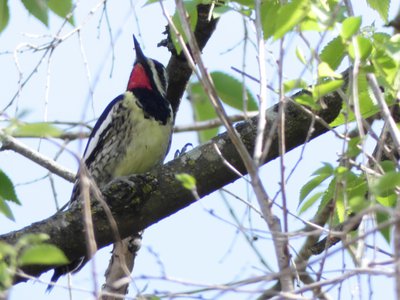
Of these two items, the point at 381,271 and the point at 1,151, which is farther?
the point at 1,151

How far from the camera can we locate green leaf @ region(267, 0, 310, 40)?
6.94ft

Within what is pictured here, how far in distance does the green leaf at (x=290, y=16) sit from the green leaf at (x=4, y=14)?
3.66 feet

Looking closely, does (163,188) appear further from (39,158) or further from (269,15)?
(269,15)

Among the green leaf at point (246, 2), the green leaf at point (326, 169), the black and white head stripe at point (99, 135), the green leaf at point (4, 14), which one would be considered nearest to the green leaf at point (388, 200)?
the green leaf at point (326, 169)

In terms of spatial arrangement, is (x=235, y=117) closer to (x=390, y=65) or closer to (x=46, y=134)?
(x=390, y=65)

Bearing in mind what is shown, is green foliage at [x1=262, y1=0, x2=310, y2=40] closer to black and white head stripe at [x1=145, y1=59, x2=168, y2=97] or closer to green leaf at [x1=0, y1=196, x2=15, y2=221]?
green leaf at [x1=0, y1=196, x2=15, y2=221]

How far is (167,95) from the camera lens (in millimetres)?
4438

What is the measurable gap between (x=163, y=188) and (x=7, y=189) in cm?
92

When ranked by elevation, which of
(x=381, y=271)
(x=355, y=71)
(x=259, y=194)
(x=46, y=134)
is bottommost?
(x=381, y=271)

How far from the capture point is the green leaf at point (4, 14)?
9.39 ft

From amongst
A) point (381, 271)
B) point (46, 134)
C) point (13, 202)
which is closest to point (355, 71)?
point (381, 271)

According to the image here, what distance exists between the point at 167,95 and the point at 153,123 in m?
0.16

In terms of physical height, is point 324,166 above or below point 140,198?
below

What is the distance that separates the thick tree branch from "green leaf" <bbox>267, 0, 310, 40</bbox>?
1129mm
